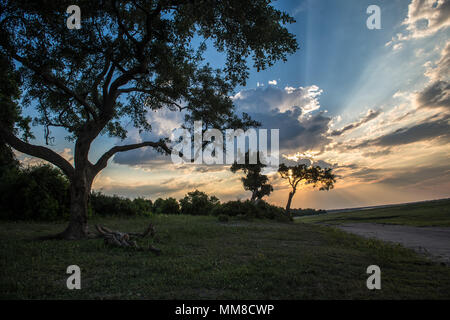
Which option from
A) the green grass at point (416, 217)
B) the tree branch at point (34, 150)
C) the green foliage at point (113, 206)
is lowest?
the green grass at point (416, 217)

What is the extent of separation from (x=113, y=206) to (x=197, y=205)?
13511 mm

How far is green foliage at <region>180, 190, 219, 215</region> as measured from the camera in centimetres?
3403

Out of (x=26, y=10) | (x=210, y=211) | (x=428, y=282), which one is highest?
(x=26, y=10)

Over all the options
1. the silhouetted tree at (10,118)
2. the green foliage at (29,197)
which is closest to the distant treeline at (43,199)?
the green foliage at (29,197)

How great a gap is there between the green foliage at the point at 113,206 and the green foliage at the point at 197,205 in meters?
10.2

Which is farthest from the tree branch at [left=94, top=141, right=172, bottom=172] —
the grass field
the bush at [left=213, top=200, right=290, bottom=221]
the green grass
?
the green grass

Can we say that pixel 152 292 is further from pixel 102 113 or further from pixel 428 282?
pixel 102 113

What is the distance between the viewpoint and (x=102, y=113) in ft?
41.1

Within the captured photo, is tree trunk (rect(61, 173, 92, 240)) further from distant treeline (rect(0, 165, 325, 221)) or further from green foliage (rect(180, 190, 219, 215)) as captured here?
green foliage (rect(180, 190, 219, 215))

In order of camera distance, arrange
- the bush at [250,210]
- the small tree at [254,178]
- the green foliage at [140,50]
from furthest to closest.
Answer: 1. the small tree at [254,178]
2. the bush at [250,210]
3. the green foliage at [140,50]

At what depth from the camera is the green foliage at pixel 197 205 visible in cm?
3403

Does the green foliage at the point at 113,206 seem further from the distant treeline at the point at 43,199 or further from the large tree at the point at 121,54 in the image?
the large tree at the point at 121,54

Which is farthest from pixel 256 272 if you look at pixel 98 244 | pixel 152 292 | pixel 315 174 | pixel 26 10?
pixel 315 174
